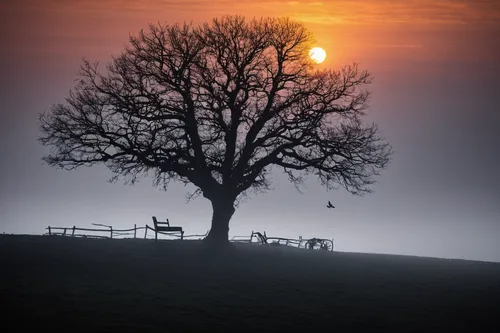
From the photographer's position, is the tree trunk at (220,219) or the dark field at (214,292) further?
the tree trunk at (220,219)

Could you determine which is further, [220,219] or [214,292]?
[220,219]

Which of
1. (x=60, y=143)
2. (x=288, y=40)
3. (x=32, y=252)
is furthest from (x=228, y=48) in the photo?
(x=32, y=252)

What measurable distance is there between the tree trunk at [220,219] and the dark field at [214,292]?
1.42 m

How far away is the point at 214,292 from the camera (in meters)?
34.0

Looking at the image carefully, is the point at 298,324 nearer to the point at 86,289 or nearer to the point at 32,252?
the point at 86,289

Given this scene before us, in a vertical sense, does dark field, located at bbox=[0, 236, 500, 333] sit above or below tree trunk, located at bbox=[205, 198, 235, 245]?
below

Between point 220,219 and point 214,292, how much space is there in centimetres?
1706

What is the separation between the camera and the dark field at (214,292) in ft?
88.4

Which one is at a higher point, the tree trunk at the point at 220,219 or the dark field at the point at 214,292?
the tree trunk at the point at 220,219

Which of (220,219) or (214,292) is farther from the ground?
(220,219)

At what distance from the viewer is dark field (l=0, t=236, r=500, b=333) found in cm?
2694

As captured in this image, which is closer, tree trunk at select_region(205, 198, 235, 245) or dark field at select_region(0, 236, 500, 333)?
dark field at select_region(0, 236, 500, 333)

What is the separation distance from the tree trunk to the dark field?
142 cm

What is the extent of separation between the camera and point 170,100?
49.3 meters
